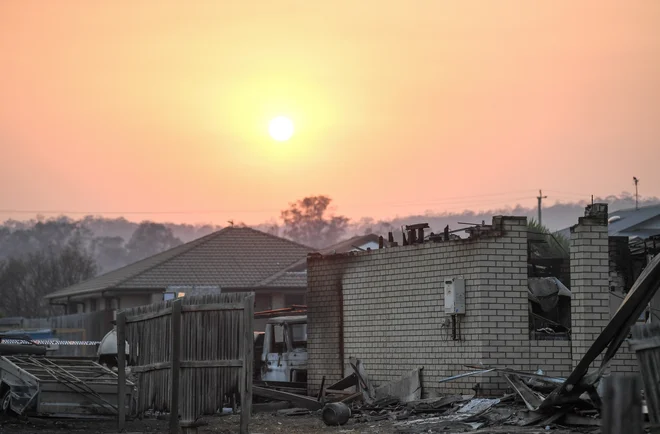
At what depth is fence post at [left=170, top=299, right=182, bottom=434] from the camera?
12.3 m

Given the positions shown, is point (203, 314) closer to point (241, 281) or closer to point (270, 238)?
point (241, 281)

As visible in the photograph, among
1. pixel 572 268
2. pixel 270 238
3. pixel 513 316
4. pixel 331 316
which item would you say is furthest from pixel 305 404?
pixel 270 238

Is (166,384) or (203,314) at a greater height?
(203,314)

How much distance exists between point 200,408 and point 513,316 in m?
6.91

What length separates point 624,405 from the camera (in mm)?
6039

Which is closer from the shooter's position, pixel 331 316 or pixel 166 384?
pixel 166 384

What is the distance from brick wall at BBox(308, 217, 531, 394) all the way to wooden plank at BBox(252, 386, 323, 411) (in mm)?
1367

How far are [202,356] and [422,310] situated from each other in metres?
7.11

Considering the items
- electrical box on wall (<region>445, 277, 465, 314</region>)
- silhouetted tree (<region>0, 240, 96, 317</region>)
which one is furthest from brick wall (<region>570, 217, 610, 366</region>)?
silhouetted tree (<region>0, 240, 96, 317</region>)

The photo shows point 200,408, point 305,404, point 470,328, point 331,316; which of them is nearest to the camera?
point 200,408

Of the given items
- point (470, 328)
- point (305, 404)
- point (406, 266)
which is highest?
point (406, 266)

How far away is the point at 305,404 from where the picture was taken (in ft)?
62.1

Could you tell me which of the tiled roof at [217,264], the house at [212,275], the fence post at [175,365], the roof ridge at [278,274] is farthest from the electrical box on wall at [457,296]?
the tiled roof at [217,264]

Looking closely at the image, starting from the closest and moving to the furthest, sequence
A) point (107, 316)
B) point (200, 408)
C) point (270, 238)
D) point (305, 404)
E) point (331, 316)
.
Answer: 1. point (200, 408)
2. point (305, 404)
3. point (331, 316)
4. point (107, 316)
5. point (270, 238)
